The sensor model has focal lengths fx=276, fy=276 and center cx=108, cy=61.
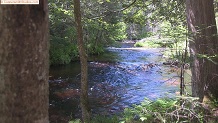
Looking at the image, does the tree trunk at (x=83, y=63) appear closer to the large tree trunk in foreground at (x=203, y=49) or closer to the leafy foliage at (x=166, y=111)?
the leafy foliage at (x=166, y=111)

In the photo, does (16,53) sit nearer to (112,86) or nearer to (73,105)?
(73,105)

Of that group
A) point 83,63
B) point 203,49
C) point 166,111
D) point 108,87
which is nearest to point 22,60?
point 166,111

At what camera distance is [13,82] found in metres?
1.55

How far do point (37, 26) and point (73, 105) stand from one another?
28.6 ft

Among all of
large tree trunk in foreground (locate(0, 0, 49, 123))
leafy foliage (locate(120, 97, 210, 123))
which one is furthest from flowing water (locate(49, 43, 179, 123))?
large tree trunk in foreground (locate(0, 0, 49, 123))

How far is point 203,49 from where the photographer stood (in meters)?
5.13

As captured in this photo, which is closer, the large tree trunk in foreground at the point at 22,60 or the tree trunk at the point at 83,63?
the large tree trunk in foreground at the point at 22,60

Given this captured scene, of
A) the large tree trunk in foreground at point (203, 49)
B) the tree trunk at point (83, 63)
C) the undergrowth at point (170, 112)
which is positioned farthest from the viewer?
the tree trunk at point (83, 63)

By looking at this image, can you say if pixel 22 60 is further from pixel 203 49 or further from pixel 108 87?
pixel 108 87

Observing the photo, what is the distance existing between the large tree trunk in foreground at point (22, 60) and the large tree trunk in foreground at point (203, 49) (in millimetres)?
3988

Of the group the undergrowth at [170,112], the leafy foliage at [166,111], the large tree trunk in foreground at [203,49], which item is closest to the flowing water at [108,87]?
the large tree trunk in foreground at [203,49]

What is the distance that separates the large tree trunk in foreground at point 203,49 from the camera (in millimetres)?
5141

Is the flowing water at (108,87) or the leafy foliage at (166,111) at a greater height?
the leafy foliage at (166,111)

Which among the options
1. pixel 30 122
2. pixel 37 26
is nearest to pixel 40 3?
pixel 37 26
